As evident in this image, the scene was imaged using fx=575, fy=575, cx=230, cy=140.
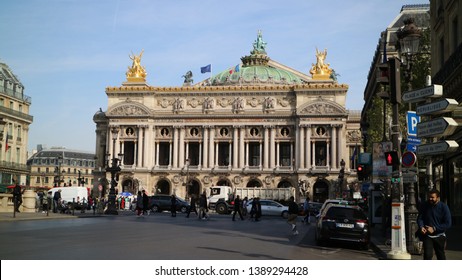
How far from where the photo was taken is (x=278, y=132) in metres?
89.9

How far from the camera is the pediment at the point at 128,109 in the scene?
92000 millimetres

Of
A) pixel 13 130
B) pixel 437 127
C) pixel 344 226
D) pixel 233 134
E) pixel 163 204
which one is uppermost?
pixel 233 134

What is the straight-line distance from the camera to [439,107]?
1211 cm

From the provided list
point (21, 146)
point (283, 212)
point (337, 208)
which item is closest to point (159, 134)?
point (21, 146)

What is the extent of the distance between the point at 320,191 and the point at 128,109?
108 feet

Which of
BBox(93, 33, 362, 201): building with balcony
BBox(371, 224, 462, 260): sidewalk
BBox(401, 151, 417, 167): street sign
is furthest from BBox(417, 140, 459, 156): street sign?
BBox(93, 33, 362, 201): building with balcony

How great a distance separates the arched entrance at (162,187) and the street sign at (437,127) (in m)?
80.2

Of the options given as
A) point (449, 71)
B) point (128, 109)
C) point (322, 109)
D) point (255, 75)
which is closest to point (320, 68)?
point (322, 109)

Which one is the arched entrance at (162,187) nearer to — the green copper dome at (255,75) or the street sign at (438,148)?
the green copper dome at (255,75)

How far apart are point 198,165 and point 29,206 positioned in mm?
52298

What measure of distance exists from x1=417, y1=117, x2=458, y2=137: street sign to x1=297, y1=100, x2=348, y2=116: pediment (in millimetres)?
74573

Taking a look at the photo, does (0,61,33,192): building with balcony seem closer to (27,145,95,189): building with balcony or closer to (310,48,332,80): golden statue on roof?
(310,48,332,80): golden statue on roof

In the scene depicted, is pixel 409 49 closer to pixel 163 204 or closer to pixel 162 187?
pixel 163 204
